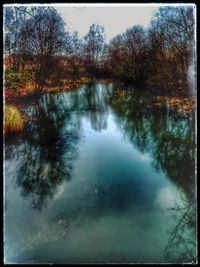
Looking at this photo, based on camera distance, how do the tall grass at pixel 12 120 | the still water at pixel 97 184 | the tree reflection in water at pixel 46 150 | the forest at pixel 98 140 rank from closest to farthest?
the still water at pixel 97 184
the forest at pixel 98 140
the tree reflection in water at pixel 46 150
the tall grass at pixel 12 120

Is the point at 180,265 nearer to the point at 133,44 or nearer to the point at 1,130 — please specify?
the point at 1,130

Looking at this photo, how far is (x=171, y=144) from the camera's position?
5.87 meters

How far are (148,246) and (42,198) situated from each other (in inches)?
68.7

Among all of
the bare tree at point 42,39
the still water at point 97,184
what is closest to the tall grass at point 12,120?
the still water at point 97,184

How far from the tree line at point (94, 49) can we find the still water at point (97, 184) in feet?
2.12

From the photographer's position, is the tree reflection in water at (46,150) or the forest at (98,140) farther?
the tree reflection in water at (46,150)

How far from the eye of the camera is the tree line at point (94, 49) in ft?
15.9

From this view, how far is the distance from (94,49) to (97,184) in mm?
2572

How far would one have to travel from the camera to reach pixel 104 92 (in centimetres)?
729

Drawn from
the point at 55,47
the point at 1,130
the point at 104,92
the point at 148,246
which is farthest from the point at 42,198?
the point at 104,92

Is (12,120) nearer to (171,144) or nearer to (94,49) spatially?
(94,49)

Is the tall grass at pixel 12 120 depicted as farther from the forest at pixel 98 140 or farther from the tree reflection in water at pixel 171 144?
the tree reflection in water at pixel 171 144

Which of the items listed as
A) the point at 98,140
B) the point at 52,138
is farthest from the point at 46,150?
the point at 98,140

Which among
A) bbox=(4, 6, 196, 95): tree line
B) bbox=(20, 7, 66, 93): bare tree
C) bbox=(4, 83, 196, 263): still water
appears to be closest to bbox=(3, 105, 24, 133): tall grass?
bbox=(4, 83, 196, 263): still water
